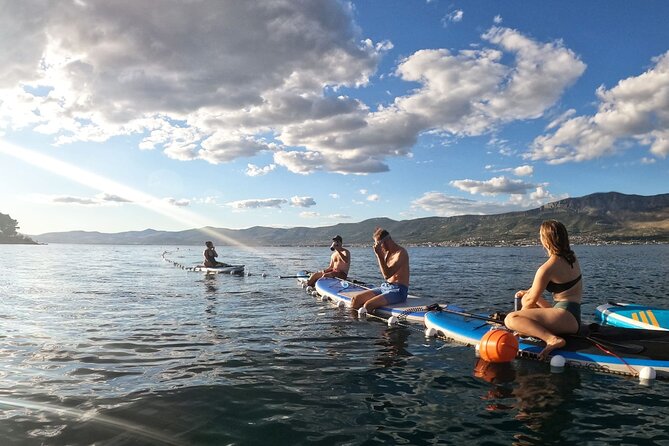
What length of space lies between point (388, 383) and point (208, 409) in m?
3.68

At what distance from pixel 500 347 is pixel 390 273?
7.18 m

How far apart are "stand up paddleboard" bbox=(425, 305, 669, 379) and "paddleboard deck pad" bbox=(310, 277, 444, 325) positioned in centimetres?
328

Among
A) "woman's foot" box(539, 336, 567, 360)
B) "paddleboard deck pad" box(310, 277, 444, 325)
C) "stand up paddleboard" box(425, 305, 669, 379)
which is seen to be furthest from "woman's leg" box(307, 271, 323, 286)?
"woman's foot" box(539, 336, 567, 360)

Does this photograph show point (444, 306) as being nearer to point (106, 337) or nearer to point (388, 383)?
point (388, 383)

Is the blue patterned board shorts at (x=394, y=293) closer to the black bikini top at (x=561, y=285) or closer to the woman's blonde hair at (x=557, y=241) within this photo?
the black bikini top at (x=561, y=285)

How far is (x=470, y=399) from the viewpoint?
8.14m

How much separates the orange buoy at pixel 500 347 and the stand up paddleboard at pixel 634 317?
19.8ft

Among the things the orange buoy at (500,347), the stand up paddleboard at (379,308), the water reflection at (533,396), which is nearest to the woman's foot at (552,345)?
the water reflection at (533,396)

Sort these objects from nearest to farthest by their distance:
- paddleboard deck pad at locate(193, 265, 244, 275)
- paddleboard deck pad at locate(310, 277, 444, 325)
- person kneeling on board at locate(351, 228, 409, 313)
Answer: paddleboard deck pad at locate(310, 277, 444, 325), person kneeling on board at locate(351, 228, 409, 313), paddleboard deck pad at locate(193, 265, 244, 275)

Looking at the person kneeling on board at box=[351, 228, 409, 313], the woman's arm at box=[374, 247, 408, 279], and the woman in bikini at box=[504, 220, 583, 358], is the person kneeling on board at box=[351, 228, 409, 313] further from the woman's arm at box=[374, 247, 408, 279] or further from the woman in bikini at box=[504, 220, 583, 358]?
the woman in bikini at box=[504, 220, 583, 358]

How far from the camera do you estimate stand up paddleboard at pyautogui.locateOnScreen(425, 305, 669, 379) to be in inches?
365

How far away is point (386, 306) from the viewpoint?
16.6 m

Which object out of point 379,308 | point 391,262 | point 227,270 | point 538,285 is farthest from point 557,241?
point 227,270

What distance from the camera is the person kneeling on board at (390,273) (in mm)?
16125
